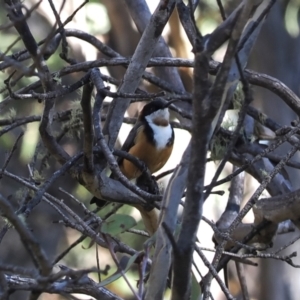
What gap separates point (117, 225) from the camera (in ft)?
3.61

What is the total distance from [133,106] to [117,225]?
2.68 m

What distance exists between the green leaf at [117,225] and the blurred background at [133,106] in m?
1.97

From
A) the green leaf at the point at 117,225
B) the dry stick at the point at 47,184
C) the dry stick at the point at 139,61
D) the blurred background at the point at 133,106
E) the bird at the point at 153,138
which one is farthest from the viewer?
the blurred background at the point at 133,106

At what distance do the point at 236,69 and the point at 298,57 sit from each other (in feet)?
8.83

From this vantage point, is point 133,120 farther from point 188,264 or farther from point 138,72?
point 188,264

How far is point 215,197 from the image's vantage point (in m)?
3.50

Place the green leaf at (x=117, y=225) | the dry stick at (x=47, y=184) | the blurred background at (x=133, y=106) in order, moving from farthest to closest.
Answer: the blurred background at (x=133, y=106) → the dry stick at (x=47, y=184) → the green leaf at (x=117, y=225)

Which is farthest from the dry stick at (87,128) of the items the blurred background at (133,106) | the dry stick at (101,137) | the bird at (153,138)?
the blurred background at (133,106)

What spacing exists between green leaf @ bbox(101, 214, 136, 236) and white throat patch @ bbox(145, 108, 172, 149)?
143cm

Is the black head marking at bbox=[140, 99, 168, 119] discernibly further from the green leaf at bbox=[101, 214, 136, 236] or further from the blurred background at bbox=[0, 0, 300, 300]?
the green leaf at bbox=[101, 214, 136, 236]

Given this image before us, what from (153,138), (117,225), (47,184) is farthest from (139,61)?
(153,138)

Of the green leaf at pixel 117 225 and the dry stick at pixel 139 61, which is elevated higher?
the dry stick at pixel 139 61

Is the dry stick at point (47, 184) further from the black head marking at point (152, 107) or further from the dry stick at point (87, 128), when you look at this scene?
the black head marking at point (152, 107)

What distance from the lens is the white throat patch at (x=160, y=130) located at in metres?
2.55
